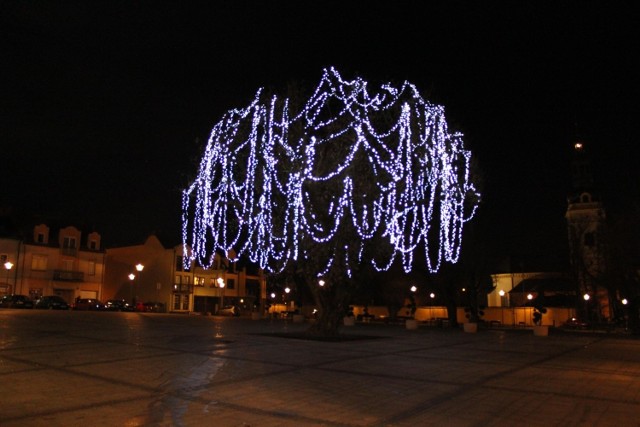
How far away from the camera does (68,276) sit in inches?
2338

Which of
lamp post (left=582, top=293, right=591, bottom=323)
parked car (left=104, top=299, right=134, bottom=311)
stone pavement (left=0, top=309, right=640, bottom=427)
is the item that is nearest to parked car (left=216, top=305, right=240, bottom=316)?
parked car (left=104, top=299, right=134, bottom=311)

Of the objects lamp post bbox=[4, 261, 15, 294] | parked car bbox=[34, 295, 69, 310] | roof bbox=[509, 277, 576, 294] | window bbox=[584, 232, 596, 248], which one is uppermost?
window bbox=[584, 232, 596, 248]

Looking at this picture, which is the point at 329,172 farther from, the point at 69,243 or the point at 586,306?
the point at 69,243

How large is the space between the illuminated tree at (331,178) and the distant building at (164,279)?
138 feet

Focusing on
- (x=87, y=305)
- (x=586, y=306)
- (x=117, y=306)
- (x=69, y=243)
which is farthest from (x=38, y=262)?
(x=586, y=306)

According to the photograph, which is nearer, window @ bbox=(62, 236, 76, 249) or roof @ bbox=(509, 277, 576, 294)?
roof @ bbox=(509, 277, 576, 294)

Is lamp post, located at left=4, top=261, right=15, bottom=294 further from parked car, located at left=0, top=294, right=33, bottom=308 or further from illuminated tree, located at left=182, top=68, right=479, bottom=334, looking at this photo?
illuminated tree, located at left=182, top=68, right=479, bottom=334

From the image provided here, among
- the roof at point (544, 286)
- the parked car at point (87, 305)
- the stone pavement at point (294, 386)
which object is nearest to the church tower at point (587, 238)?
the roof at point (544, 286)

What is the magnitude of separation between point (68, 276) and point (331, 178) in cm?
4760

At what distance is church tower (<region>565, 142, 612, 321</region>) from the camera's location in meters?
42.5

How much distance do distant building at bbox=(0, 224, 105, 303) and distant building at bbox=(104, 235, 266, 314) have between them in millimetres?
2716

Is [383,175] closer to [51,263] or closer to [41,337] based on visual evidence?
[41,337]

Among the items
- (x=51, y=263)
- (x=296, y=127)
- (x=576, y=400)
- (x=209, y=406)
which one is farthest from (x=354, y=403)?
(x=51, y=263)

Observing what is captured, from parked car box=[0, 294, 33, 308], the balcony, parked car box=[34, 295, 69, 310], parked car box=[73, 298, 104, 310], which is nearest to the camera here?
parked car box=[0, 294, 33, 308]
